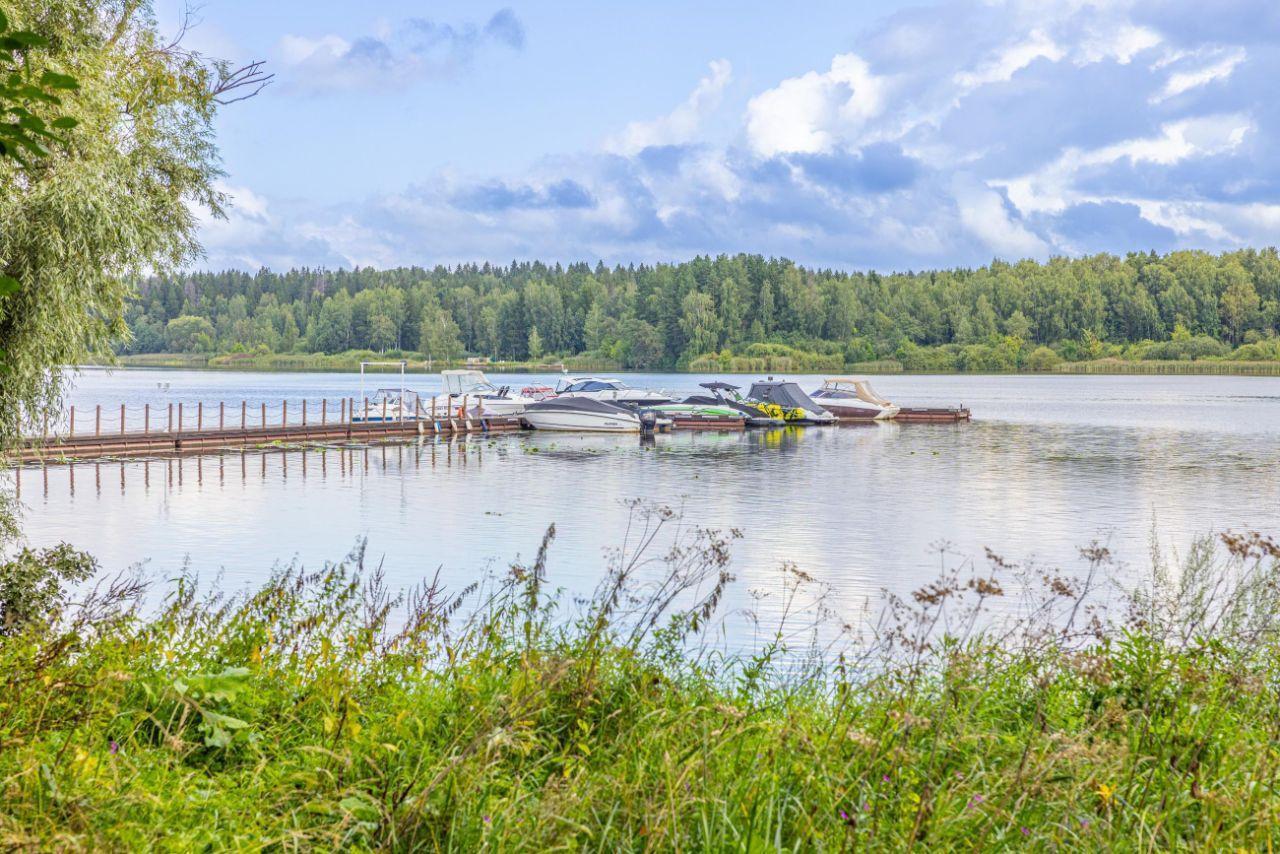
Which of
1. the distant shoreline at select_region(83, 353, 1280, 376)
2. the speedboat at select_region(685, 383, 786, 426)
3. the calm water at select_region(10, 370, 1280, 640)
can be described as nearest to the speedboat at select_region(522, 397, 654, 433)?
the calm water at select_region(10, 370, 1280, 640)

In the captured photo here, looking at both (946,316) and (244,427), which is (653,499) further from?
(946,316)

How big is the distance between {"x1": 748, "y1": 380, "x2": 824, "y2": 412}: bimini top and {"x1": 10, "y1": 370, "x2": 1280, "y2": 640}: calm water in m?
9.00

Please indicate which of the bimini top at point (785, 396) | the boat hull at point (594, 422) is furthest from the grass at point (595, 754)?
the bimini top at point (785, 396)

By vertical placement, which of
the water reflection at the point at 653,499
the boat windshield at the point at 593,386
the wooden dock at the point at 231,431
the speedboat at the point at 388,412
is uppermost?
the boat windshield at the point at 593,386

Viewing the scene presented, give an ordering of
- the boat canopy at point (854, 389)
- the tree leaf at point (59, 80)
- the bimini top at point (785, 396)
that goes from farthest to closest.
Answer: the boat canopy at point (854, 389) → the bimini top at point (785, 396) → the tree leaf at point (59, 80)

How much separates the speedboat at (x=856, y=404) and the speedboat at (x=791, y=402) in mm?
1178

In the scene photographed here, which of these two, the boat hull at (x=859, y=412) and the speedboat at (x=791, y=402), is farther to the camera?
the boat hull at (x=859, y=412)

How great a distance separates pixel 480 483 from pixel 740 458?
10.1 metres

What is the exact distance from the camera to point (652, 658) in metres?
6.93

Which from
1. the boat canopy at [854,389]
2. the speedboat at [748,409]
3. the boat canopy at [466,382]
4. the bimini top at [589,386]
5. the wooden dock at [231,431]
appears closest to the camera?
the wooden dock at [231,431]

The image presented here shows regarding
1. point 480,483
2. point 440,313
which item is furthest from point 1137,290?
point 480,483

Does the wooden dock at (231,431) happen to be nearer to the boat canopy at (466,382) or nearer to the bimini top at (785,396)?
the boat canopy at (466,382)

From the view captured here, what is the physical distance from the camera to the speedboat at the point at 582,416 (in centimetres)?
4559

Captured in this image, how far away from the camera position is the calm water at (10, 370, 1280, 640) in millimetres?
16703
